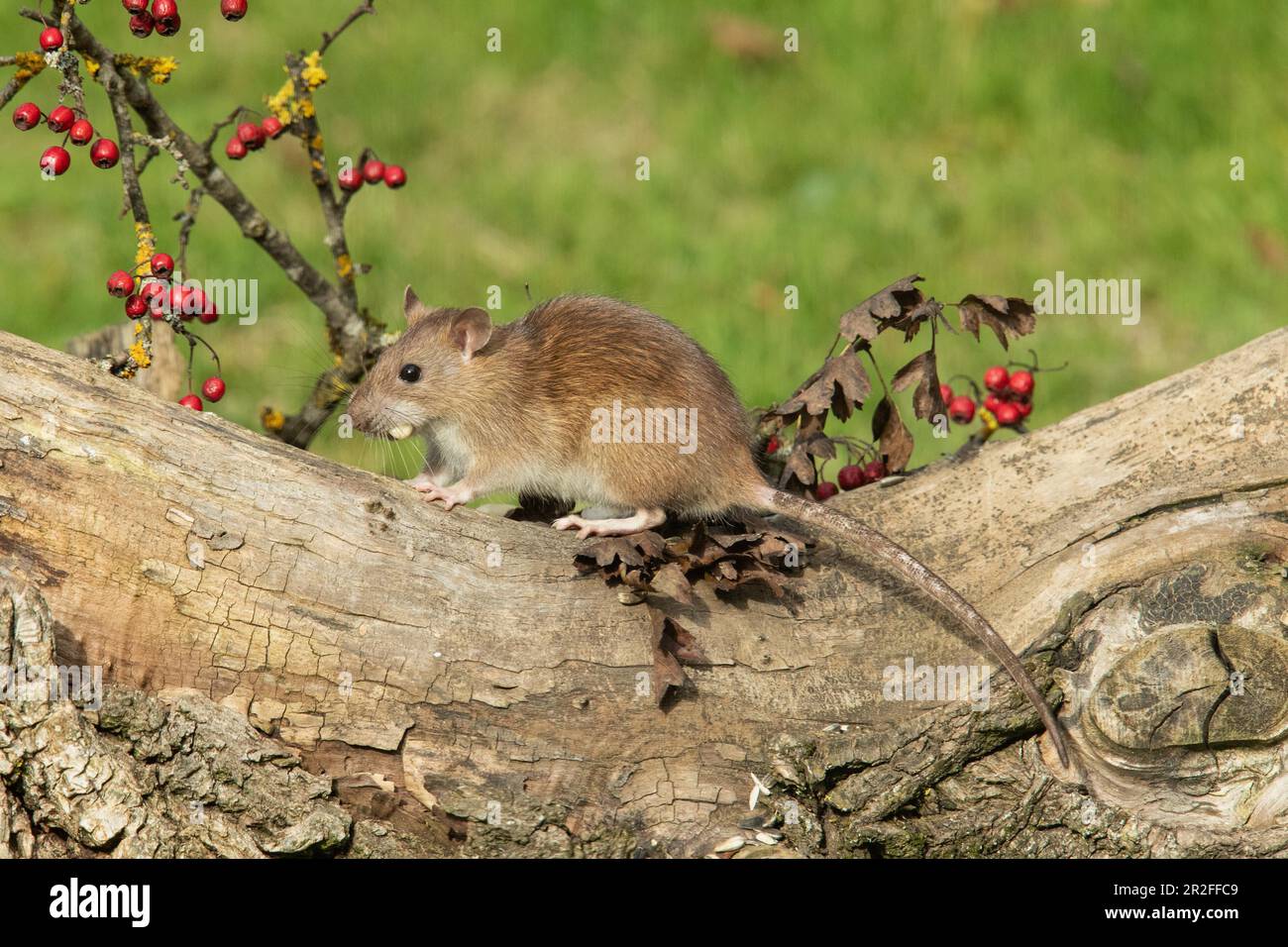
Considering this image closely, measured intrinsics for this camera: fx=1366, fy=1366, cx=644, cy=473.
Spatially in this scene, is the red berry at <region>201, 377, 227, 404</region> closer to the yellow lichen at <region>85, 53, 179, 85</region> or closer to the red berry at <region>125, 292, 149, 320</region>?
the red berry at <region>125, 292, 149, 320</region>

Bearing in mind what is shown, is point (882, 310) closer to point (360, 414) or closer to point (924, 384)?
point (924, 384)

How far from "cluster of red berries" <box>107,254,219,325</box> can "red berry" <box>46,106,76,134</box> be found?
505 millimetres

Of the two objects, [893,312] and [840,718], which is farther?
[893,312]

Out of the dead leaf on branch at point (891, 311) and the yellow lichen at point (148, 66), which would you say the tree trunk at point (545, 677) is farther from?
the yellow lichen at point (148, 66)

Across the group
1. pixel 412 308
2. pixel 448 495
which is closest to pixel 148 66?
pixel 412 308

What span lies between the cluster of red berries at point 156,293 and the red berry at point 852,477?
8.43 ft

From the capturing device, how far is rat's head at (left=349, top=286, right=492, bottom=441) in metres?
5.41

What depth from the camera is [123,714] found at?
3957 millimetres

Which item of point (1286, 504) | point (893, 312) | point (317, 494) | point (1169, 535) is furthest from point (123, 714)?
point (1286, 504)

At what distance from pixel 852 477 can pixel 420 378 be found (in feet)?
5.86

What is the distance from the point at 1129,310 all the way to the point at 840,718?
16.6 ft

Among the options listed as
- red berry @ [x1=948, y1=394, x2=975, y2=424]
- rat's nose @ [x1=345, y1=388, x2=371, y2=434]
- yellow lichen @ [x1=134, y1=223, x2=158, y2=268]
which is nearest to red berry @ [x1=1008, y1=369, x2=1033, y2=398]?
red berry @ [x1=948, y1=394, x2=975, y2=424]

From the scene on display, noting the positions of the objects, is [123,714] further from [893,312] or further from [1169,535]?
[1169,535]

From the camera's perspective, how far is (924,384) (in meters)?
5.03
